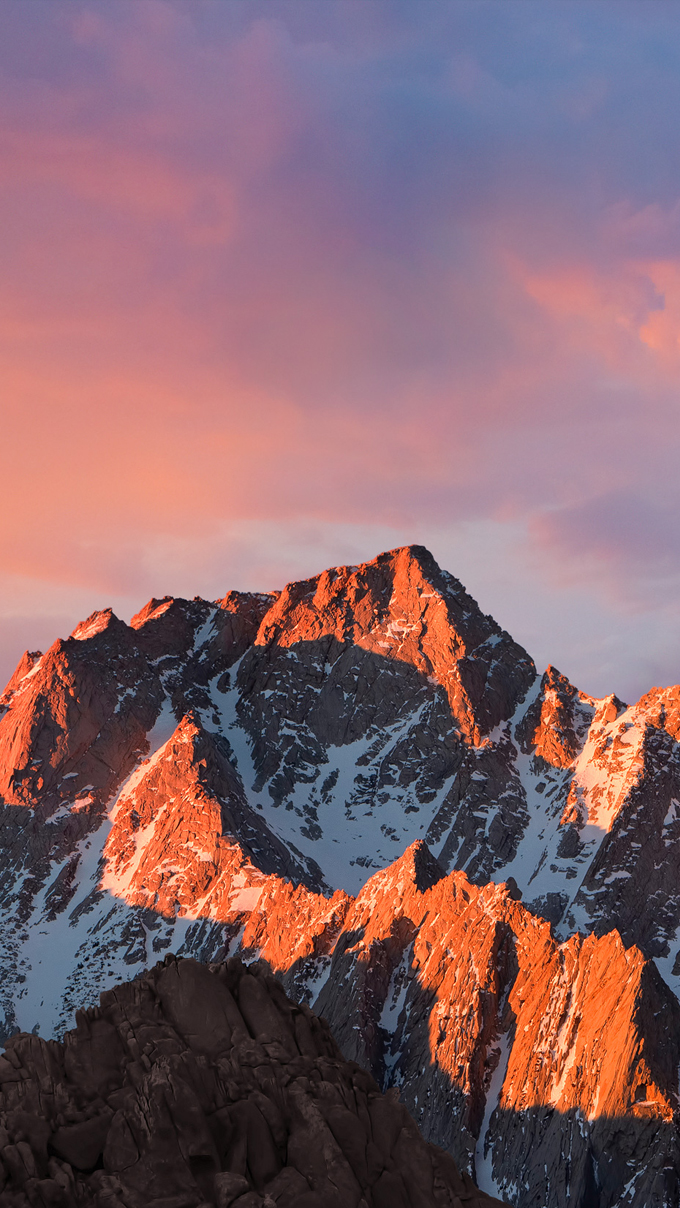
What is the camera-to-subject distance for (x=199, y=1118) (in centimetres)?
3838

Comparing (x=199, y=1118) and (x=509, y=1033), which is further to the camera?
(x=509, y=1033)

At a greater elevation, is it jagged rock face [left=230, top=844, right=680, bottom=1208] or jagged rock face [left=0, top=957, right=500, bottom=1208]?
jagged rock face [left=230, top=844, right=680, bottom=1208]

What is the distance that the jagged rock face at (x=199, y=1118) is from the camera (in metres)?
36.2

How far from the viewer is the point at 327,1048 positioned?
152ft

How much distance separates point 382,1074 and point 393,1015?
30.8 ft

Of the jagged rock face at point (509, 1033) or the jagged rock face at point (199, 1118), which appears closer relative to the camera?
the jagged rock face at point (199, 1118)

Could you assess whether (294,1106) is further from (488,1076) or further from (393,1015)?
(393,1015)

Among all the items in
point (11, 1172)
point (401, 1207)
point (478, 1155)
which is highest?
point (478, 1155)

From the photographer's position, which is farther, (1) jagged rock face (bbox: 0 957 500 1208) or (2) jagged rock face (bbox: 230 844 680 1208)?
(2) jagged rock face (bbox: 230 844 680 1208)

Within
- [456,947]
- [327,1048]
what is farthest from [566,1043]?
[327,1048]

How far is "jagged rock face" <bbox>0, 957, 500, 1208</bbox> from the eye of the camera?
36219mm

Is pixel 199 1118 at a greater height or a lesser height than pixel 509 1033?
lesser

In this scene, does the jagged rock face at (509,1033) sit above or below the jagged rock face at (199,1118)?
above

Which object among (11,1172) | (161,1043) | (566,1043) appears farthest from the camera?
(566,1043)
